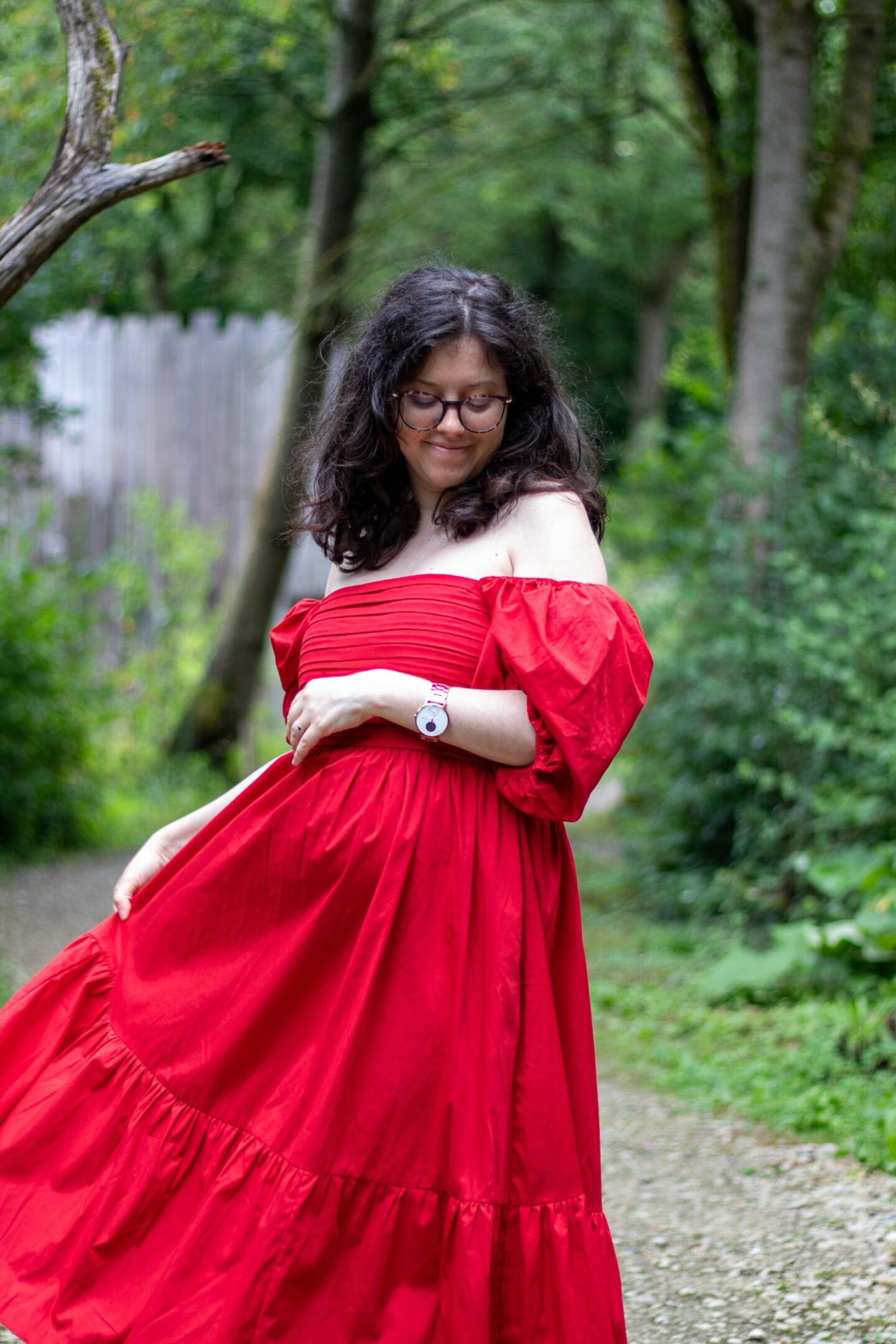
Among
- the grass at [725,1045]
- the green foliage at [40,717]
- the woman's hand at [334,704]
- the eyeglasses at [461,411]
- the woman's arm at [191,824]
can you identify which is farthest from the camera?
the green foliage at [40,717]

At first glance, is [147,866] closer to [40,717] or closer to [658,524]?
[40,717]

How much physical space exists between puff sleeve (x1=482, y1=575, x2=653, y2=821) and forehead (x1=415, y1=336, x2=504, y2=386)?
14.5 inches

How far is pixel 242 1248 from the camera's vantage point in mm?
1908

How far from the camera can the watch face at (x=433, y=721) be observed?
1.96m

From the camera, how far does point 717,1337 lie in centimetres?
254

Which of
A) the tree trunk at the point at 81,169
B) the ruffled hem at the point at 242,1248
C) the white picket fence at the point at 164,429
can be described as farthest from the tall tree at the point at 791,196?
the ruffled hem at the point at 242,1248

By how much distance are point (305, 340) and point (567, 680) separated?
6814 millimetres

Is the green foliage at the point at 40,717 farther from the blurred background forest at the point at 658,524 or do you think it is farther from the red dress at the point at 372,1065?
the red dress at the point at 372,1065

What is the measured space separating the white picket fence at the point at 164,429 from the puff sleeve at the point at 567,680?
→ 317 inches

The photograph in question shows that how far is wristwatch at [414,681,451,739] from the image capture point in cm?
196

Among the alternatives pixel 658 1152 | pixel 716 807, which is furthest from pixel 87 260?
pixel 658 1152

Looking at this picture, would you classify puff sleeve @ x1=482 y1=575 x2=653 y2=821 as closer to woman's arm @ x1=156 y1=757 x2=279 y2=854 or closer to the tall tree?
woman's arm @ x1=156 y1=757 x2=279 y2=854

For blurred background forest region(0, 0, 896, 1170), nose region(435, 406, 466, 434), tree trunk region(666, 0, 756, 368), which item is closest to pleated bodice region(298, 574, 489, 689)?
nose region(435, 406, 466, 434)

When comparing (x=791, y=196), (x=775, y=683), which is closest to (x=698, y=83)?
(x=791, y=196)
